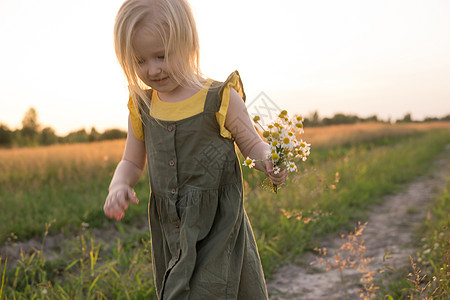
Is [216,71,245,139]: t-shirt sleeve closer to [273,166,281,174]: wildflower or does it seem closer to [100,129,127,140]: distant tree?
[273,166,281,174]: wildflower

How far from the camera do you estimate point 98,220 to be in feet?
14.5

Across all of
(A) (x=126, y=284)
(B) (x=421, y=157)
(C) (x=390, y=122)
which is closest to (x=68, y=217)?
(A) (x=126, y=284)

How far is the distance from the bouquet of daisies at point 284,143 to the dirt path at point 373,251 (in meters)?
1.91

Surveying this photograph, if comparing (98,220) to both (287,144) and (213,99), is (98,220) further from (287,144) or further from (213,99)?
(287,144)

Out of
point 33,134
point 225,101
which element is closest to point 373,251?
point 225,101

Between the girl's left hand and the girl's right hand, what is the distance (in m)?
0.58

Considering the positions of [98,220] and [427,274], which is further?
[98,220]

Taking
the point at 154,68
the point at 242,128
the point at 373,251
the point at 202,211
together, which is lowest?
the point at 373,251

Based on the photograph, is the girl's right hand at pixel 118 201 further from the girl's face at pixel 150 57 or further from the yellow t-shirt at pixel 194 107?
the girl's face at pixel 150 57

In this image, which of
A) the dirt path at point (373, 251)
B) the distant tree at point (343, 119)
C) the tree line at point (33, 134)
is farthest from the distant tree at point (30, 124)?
the dirt path at point (373, 251)

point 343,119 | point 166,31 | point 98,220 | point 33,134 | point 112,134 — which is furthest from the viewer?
point 343,119

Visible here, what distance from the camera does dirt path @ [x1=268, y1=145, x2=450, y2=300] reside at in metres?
3.12

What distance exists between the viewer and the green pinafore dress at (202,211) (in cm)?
158

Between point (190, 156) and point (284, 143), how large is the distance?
1.46 feet
